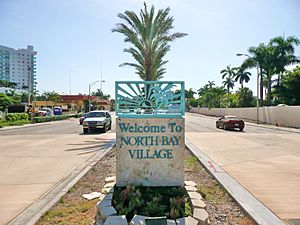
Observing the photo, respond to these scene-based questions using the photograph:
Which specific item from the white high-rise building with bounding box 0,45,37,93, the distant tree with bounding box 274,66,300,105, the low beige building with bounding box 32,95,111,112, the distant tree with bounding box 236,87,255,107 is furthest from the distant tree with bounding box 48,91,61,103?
the distant tree with bounding box 274,66,300,105

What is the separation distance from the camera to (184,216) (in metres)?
4.64

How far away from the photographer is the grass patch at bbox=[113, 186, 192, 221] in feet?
15.5

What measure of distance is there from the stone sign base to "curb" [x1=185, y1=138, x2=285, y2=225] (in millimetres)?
1177

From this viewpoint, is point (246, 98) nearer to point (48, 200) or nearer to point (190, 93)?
point (48, 200)

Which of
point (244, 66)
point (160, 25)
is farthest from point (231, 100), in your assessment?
point (160, 25)

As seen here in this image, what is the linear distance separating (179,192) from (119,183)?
126 centimetres

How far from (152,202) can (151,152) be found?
1.30 metres

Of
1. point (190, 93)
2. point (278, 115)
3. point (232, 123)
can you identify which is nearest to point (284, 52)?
point (278, 115)

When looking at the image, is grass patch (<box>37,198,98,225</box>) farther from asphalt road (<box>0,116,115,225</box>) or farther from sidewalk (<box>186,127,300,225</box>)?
sidewalk (<box>186,127,300,225</box>)

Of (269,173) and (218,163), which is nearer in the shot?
(269,173)

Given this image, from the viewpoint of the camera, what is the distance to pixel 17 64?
103875 mm

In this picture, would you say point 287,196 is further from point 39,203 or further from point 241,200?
point 39,203

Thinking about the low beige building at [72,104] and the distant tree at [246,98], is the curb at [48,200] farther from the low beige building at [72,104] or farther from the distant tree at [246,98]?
the low beige building at [72,104]

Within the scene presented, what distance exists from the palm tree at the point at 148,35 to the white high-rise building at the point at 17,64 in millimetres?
66960
